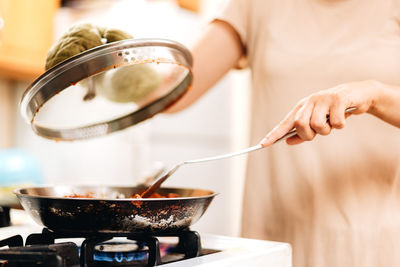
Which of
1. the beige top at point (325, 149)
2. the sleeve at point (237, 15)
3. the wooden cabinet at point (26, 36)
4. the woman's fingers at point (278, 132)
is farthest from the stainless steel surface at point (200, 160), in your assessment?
the wooden cabinet at point (26, 36)

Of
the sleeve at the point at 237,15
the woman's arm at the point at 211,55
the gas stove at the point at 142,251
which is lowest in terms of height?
the gas stove at the point at 142,251

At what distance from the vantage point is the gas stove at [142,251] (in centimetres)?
58

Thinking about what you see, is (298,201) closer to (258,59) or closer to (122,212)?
(258,59)

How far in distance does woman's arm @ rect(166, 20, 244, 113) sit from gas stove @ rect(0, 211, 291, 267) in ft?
1.46

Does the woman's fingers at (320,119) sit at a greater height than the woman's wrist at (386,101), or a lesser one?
lesser

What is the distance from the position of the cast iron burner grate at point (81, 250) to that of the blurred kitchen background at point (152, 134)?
69.4 inches

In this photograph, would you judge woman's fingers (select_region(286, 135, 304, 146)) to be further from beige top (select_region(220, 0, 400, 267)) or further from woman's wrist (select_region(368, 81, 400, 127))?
beige top (select_region(220, 0, 400, 267))

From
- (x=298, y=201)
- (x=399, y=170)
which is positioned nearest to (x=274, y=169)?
(x=298, y=201)

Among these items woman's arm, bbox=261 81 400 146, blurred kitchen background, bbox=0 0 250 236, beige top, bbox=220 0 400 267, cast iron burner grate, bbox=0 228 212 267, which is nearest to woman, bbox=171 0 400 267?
beige top, bbox=220 0 400 267

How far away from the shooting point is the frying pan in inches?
24.9

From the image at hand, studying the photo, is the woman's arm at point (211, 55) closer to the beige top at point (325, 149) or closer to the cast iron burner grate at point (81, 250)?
the beige top at point (325, 149)

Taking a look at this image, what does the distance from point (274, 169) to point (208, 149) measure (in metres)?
1.64

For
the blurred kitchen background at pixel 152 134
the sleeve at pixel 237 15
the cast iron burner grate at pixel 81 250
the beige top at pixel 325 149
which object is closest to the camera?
the cast iron burner grate at pixel 81 250

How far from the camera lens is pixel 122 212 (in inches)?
25.0
